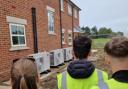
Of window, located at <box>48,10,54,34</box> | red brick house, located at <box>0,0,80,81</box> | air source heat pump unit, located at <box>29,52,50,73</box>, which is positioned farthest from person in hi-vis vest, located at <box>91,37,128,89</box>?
window, located at <box>48,10,54,34</box>

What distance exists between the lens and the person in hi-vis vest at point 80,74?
3.18 m

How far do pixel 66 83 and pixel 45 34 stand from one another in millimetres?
14628

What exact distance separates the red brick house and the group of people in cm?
800

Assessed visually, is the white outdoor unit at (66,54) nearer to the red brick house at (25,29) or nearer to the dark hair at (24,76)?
the red brick house at (25,29)

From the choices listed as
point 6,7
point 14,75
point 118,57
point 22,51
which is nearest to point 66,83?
point 14,75

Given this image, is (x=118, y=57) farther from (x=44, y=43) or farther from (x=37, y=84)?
(x=44, y=43)

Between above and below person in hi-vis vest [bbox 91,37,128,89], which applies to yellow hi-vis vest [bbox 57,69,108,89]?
below

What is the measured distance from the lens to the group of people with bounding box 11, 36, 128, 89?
7.85 ft

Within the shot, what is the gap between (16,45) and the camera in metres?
12.4

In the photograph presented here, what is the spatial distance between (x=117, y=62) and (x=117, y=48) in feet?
0.42

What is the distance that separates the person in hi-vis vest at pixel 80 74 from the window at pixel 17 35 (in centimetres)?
903

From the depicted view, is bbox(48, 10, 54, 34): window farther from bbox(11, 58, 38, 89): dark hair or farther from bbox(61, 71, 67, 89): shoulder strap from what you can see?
bbox(11, 58, 38, 89): dark hair

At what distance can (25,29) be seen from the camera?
45.0 ft

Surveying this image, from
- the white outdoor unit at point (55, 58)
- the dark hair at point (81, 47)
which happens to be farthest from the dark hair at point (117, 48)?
the white outdoor unit at point (55, 58)
